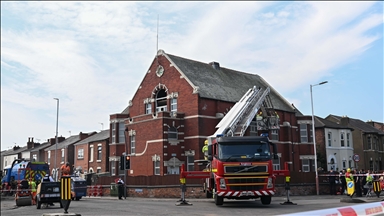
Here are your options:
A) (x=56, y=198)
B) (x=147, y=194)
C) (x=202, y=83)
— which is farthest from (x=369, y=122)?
(x=56, y=198)

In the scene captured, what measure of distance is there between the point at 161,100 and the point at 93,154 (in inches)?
647

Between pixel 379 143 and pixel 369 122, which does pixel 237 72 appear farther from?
pixel 369 122

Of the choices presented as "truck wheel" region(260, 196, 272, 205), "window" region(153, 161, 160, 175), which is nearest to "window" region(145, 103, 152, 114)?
"window" region(153, 161, 160, 175)

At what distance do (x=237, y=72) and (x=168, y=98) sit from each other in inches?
467

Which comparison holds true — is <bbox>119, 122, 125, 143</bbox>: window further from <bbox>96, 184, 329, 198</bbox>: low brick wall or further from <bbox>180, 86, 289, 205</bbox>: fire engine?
<bbox>180, 86, 289, 205</bbox>: fire engine

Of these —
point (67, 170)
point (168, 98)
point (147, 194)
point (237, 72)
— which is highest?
point (237, 72)

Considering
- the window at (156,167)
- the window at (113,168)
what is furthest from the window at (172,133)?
the window at (113,168)

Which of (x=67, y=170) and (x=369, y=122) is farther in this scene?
(x=369, y=122)

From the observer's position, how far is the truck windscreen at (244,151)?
17.2 metres

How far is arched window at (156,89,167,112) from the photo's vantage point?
41031 millimetres

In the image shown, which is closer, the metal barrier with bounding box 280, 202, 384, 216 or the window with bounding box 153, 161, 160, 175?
A: the metal barrier with bounding box 280, 202, 384, 216

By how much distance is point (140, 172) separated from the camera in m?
38.8

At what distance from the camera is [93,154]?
52.9 metres

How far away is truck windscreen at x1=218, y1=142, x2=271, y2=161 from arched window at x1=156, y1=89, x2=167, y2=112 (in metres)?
23.8
